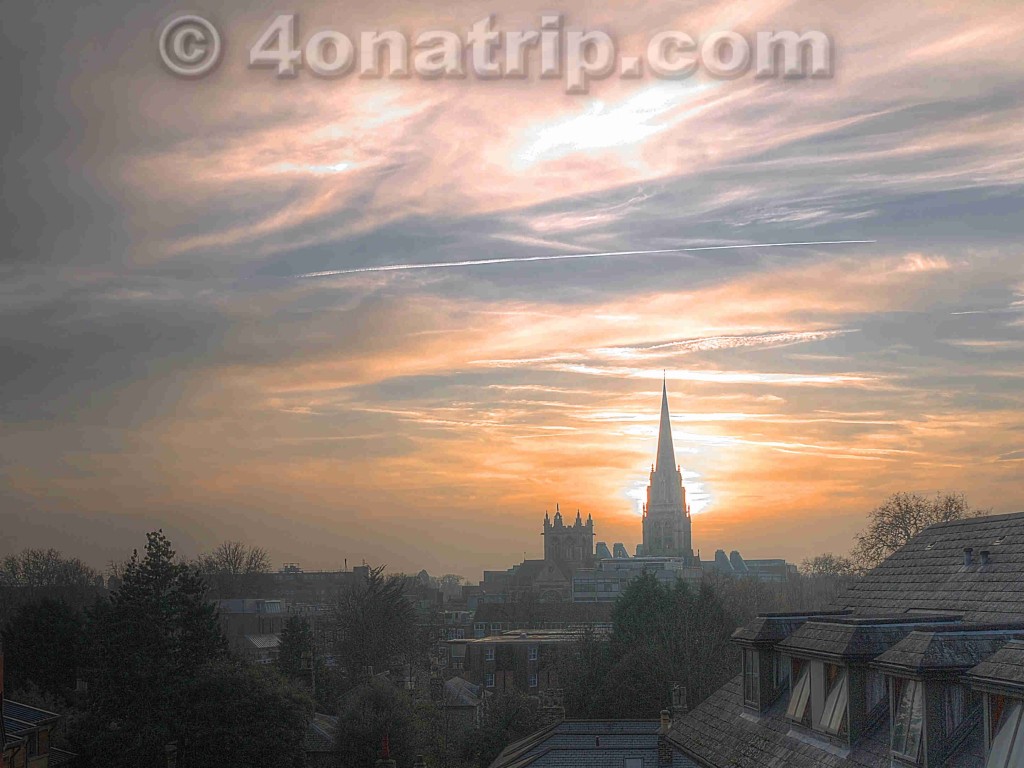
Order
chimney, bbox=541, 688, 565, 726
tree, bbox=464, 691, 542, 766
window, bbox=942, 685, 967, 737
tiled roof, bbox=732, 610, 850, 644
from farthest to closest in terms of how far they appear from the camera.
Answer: tree, bbox=464, 691, 542, 766 → chimney, bbox=541, 688, 565, 726 → tiled roof, bbox=732, 610, 850, 644 → window, bbox=942, 685, 967, 737

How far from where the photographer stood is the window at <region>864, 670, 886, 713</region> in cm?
1421

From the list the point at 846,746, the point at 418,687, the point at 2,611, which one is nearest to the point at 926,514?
the point at 418,687

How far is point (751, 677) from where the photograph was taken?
19.0m

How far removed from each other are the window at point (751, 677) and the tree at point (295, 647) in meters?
56.0

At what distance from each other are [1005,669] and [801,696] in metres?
6.06

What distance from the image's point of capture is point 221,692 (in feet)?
157

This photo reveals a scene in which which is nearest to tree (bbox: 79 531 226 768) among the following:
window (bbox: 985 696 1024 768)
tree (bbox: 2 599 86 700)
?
tree (bbox: 2 599 86 700)

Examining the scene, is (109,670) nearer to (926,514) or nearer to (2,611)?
(926,514)

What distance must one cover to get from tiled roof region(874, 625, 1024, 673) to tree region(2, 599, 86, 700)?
224ft

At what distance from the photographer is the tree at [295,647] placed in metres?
72.3

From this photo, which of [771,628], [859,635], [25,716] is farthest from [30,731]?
[859,635]

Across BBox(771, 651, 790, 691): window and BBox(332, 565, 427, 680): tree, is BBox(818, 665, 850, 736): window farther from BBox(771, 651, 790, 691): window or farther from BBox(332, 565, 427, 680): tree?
BBox(332, 565, 427, 680): tree

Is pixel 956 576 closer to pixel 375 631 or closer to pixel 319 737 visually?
pixel 319 737

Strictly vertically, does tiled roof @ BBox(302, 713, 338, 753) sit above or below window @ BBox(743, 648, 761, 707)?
below
